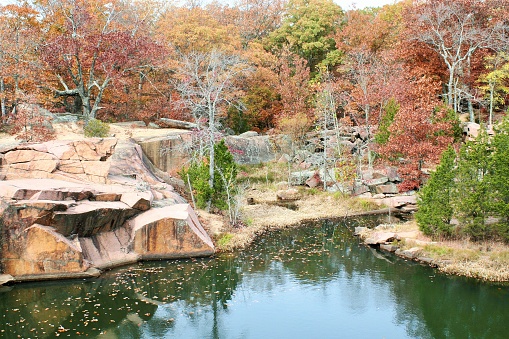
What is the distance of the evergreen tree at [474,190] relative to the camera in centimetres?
1636

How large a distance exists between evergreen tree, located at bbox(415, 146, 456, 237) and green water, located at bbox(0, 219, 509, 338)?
5.94ft

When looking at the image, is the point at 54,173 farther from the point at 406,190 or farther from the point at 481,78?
the point at 481,78

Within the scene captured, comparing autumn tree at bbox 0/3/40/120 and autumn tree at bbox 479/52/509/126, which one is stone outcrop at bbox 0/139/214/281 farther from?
autumn tree at bbox 479/52/509/126

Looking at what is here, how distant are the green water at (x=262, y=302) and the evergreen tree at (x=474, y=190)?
2.32 m

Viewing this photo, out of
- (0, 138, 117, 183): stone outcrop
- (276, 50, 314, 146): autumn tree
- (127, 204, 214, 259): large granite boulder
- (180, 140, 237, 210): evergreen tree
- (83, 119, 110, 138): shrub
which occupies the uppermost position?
(276, 50, 314, 146): autumn tree

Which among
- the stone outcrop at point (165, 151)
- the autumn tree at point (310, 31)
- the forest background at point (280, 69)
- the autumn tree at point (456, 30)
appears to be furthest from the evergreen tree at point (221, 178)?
the autumn tree at point (310, 31)

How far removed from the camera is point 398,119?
26.2 metres

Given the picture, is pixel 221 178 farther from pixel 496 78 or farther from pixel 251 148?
pixel 496 78

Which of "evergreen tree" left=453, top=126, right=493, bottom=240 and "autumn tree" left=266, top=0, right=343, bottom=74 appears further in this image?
"autumn tree" left=266, top=0, right=343, bottom=74

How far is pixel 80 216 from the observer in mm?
15727

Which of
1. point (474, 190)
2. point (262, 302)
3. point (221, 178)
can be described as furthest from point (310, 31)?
point (262, 302)

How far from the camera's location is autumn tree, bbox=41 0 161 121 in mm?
28812

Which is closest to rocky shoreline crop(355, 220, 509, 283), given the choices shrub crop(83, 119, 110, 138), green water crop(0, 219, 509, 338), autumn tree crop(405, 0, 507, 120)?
green water crop(0, 219, 509, 338)

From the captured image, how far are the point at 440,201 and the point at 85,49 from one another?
23.0 m
